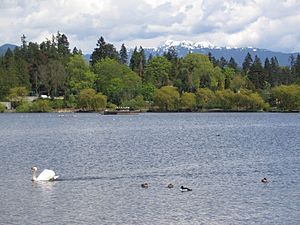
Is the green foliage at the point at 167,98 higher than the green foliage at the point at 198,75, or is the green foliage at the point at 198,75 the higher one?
the green foliage at the point at 198,75

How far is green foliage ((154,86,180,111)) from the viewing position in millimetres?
170875

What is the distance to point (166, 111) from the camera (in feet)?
590

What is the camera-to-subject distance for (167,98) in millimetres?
172000

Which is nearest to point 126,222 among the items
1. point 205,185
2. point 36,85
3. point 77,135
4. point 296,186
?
point 205,185

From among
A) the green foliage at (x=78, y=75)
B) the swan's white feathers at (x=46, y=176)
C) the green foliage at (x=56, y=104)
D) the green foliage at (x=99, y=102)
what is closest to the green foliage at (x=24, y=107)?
the green foliage at (x=56, y=104)

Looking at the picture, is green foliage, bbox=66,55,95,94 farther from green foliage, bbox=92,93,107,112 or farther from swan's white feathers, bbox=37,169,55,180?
swan's white feathers, bbox=37,169,55,180

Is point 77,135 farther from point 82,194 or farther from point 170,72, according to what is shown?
point 170,72

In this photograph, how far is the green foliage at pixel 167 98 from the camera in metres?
171

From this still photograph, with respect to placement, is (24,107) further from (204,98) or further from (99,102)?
(204,98)

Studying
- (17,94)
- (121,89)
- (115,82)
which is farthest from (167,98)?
(17,94)

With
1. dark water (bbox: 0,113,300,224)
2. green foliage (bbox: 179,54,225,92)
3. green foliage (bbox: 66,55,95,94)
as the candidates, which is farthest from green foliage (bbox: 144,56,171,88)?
dark water (bbox: 0,113,300,224)

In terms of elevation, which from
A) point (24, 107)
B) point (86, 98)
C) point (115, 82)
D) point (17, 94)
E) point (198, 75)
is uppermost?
point (198, 75)

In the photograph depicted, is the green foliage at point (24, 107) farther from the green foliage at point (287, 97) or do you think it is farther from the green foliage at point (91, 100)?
the green foliage at point (287, 97)

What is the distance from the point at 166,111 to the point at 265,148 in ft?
381
